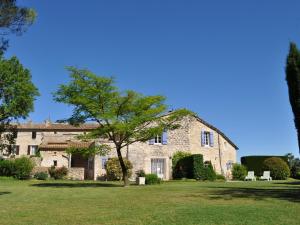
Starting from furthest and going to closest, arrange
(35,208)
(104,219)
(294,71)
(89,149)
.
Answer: (89,149) < (294,71) < (35,208) < (104,219)

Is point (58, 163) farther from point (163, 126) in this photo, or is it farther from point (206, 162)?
point (163, 126)

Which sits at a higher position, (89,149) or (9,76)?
(9,76)

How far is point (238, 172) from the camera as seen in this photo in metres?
39.2

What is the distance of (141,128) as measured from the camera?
26609 millimetres

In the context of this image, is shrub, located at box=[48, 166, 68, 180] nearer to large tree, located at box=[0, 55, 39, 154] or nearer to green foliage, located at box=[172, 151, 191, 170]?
large tree, located at box=[0, 55, 39, 154]

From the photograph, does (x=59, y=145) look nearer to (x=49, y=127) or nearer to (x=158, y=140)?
(x=158, y=140)

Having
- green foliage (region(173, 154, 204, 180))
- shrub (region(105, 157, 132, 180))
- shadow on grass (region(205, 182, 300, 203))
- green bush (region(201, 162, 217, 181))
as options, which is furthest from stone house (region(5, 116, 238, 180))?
shadow on grass (region(205, 182, 300, 203))

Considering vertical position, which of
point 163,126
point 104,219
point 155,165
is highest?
point 163,126

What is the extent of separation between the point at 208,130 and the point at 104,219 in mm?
30846

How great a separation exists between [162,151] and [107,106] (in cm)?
1355

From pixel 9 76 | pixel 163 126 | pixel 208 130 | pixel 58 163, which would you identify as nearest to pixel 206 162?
pixel 208 130

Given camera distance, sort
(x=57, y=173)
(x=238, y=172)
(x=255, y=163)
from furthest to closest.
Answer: (x=255, y=163) < (x=238, y=172) < (x=57, y=173)

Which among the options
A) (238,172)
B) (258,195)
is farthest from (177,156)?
(258,195)

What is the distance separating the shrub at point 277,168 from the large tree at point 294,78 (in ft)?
72.4
